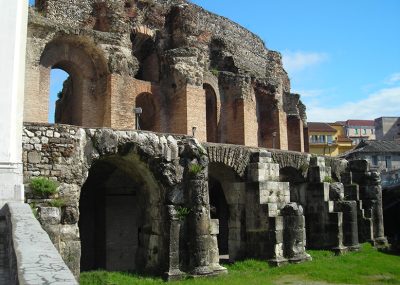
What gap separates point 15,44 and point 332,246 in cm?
1222

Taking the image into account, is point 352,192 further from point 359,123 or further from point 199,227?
point 359,123

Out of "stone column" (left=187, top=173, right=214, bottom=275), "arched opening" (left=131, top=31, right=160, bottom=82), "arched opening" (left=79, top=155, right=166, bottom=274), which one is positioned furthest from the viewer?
"arched opening" (left=131, top=31, right=160, bottom=82)

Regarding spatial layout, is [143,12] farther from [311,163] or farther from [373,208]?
[373,208]

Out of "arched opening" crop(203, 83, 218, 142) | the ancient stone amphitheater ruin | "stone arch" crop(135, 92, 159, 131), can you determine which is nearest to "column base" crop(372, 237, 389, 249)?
the ancient stone amphitheater ruin

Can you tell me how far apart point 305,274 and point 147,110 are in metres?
12.1

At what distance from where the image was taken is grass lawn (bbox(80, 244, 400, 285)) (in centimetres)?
1072

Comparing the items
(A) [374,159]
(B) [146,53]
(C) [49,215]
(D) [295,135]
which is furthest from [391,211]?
(A) [374,159]

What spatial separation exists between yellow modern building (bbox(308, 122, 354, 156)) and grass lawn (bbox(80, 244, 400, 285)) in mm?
47704

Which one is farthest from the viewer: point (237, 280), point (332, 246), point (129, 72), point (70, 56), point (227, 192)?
point (129, 72)

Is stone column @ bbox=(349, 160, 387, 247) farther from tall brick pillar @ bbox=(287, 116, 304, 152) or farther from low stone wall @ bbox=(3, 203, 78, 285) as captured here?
low stone wall @ bbox=(3, 203, 78, 285)

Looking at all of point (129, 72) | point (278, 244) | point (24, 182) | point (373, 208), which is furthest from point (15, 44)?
point (373, 208)

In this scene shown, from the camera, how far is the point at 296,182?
17.5 metres

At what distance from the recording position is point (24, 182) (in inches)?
382

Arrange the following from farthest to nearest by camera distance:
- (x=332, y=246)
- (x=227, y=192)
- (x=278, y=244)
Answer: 1. (x=332, y=246)
2. (x=227, y=192)
3. (x=278, y=244)
